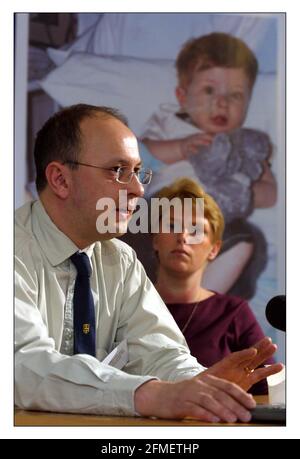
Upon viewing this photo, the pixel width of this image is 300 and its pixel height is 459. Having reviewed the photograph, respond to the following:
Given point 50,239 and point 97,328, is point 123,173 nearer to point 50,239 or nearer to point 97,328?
point 50,239

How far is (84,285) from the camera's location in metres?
1.87

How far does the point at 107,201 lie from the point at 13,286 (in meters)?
0.28

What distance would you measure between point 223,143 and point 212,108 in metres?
0.08

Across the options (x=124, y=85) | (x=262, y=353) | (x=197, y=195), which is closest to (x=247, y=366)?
(x=262, y=353)

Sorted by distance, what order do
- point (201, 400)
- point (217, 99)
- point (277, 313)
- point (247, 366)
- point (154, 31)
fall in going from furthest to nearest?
point (217, 99)
point (154, 31)
point (277, 313)
point (247, 366)
point (201, 400)

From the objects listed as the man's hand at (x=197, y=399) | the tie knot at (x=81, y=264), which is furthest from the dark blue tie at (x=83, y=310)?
the man's hand at (x=197, y=399)

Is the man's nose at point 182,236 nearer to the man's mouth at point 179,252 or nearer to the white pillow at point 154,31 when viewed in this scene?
the man's mouth at point 179,252

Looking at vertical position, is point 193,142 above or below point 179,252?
above

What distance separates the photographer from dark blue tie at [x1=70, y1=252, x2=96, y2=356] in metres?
1.83

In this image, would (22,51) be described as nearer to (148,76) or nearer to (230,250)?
(148,76)

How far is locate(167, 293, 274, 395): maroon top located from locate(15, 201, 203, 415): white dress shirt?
0.08 meters

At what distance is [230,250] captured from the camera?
6.70ft

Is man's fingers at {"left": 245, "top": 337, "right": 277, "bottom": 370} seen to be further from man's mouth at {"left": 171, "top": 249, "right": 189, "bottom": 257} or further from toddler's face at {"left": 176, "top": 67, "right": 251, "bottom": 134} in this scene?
toddler's face at {"left": 176, "top": 67, "right": 251, "bottom": 134}

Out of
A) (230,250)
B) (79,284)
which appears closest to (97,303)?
(79,284)
